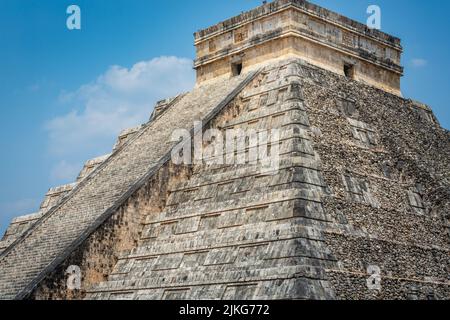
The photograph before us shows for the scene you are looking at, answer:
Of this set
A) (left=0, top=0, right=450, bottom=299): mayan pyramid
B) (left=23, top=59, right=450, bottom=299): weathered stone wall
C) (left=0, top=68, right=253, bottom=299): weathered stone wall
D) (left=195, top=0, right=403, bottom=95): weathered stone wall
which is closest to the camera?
(left=23, top=59, right=450, bottom=299): weathered stone wall

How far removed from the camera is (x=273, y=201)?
16953 millimetres

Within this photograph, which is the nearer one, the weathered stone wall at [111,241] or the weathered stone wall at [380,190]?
the weathered stone wall at [380,190]

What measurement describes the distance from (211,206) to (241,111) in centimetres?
391

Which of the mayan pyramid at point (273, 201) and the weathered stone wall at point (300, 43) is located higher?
the weathered stone wall at point (300, 43)

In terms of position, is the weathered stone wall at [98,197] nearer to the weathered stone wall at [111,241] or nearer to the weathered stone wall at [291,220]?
the weathered stone wall at [111,241]

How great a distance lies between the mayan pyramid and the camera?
53.4 feet

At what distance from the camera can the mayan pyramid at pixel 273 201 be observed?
53.4 feet

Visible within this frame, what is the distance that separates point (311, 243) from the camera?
1584 centimetres

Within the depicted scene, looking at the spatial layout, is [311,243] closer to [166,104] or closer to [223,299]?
[223,299]

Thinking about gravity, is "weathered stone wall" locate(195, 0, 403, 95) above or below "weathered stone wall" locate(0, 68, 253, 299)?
above

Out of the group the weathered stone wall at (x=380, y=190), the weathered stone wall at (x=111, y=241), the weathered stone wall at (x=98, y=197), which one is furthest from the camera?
the weathered stone wall at (x=98, y=197)

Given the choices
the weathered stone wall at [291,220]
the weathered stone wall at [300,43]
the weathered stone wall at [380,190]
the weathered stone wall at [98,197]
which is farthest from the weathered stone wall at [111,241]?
the weathered stone wall at [300,43]

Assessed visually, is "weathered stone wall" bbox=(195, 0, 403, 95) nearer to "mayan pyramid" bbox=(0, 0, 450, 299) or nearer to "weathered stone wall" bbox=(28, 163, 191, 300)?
"mayan pyramid" bbox=(0, 0, 450, 299)

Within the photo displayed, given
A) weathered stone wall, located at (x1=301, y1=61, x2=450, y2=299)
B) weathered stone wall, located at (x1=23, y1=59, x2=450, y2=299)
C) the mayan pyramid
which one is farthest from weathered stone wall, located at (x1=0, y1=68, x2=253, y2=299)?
weathered stone wall, located at (x1=301, y1=61, x2=450, y2=299)
